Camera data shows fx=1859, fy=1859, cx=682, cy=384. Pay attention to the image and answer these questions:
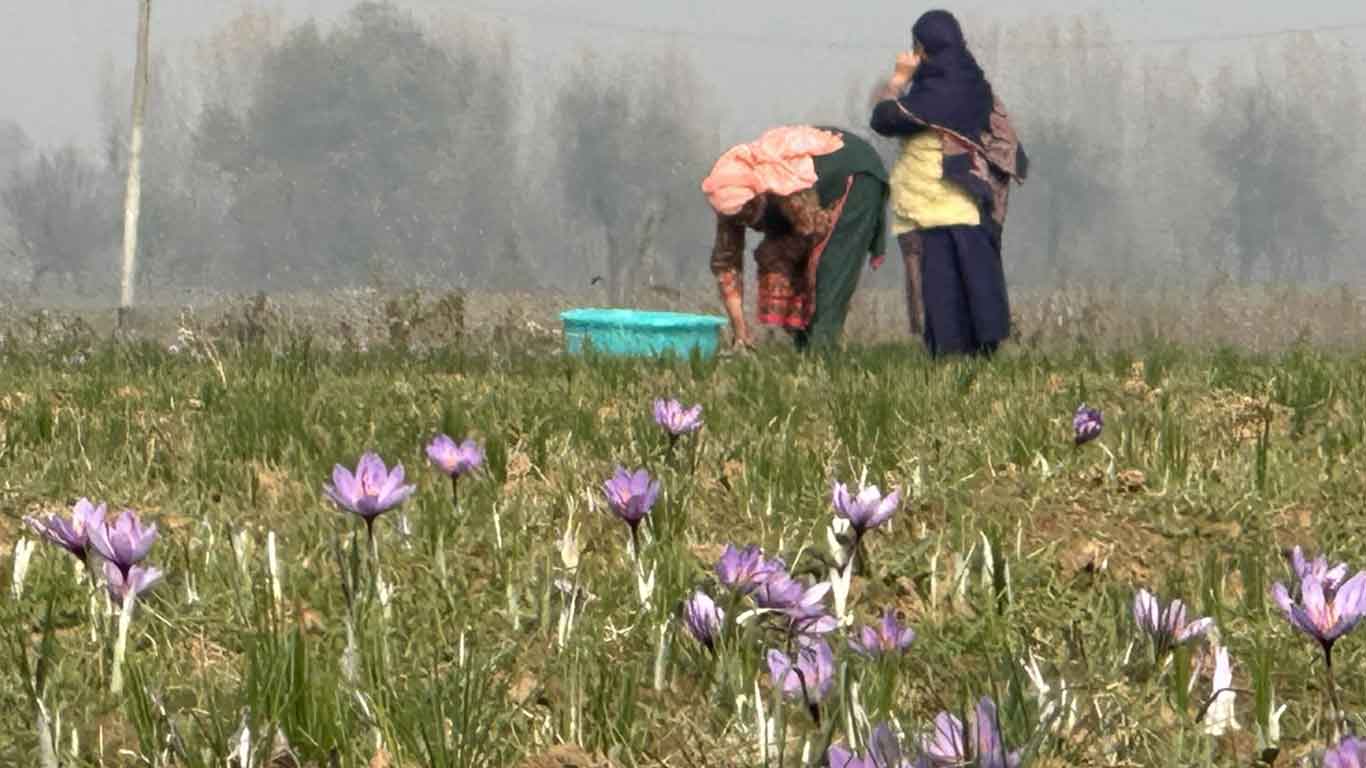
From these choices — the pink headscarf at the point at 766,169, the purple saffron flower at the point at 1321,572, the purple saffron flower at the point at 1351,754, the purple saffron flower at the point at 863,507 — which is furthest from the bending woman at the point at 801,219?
the purple saffron flower at the point at 1351,754

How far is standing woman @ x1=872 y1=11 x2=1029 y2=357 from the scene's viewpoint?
1070 centimetres

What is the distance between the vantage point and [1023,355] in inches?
366

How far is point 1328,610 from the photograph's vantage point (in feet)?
6.70

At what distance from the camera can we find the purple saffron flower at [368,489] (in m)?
2.70

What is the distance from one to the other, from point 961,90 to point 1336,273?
449ft

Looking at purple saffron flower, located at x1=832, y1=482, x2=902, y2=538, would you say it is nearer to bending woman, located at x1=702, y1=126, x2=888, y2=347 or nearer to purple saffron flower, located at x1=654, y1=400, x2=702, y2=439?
purple saffron flower, located at x1=654, y1=400, x2=702, y2=439

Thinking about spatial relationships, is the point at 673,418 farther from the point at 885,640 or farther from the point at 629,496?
the point at 885,640

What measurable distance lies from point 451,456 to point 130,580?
3.30ft

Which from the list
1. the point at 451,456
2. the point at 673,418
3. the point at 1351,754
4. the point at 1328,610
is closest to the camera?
the point at 1351,754

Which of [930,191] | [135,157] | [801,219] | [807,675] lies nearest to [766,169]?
[801,219]

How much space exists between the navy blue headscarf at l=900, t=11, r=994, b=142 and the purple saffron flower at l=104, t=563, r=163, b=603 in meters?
8.41

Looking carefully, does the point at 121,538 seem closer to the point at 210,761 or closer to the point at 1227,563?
the point at 210,761

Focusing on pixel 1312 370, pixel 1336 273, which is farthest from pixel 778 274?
pixel 1336 273

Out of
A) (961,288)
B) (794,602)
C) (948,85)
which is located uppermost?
(948,85)
